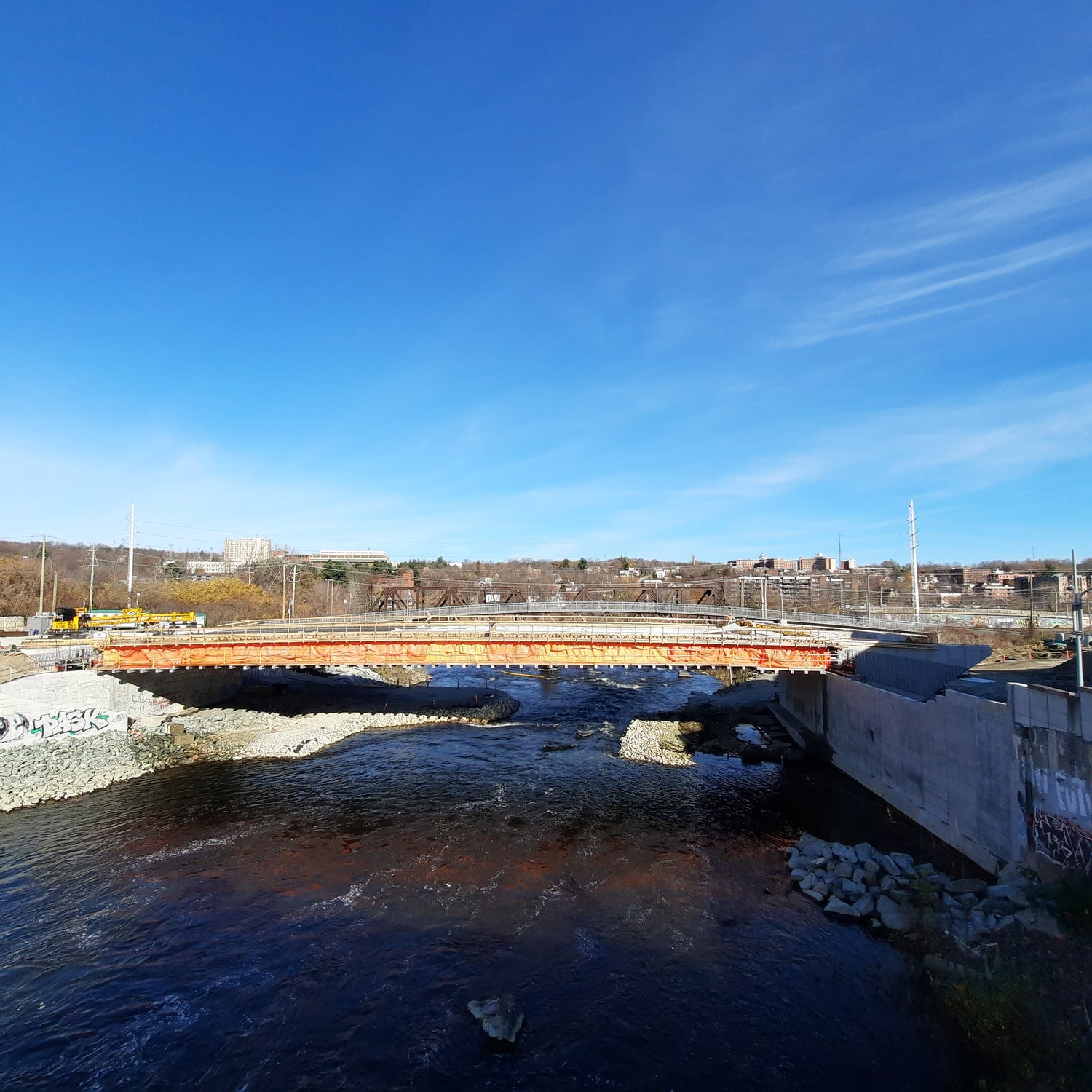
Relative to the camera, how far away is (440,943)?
2005 cm

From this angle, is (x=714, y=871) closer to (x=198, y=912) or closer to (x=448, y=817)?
(x=448, y=817)

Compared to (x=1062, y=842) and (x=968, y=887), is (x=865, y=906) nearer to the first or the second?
Result: (x=968, y=887)

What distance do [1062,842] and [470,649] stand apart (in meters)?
30.6

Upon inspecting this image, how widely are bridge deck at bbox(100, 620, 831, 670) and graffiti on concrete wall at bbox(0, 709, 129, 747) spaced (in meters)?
3.53

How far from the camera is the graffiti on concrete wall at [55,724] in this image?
35.9 meters

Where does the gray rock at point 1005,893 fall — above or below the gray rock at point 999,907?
above

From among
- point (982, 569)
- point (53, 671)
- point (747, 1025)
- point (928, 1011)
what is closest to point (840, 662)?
point (928, 1011)

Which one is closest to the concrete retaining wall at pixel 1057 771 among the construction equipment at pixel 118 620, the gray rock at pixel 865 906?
the gray rock at pixel 865 906

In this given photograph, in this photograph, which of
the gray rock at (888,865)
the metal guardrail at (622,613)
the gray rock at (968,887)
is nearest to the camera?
the gray rock at (968,887)

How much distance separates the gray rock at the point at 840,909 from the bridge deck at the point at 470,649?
55.5 ft

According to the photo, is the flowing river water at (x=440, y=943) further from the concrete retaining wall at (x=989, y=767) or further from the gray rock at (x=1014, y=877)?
the gray rock at (x=1014, y=877)

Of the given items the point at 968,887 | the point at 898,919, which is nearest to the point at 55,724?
the point at 898,919

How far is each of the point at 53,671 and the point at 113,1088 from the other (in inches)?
1398

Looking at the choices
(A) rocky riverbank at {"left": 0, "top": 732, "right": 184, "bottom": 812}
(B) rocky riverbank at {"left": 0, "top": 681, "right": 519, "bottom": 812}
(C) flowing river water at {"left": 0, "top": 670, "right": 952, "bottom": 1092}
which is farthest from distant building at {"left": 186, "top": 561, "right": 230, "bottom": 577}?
(C) flowing river water at {"left": 0, "top": 670, "right": 952, "bottom": 1092}
